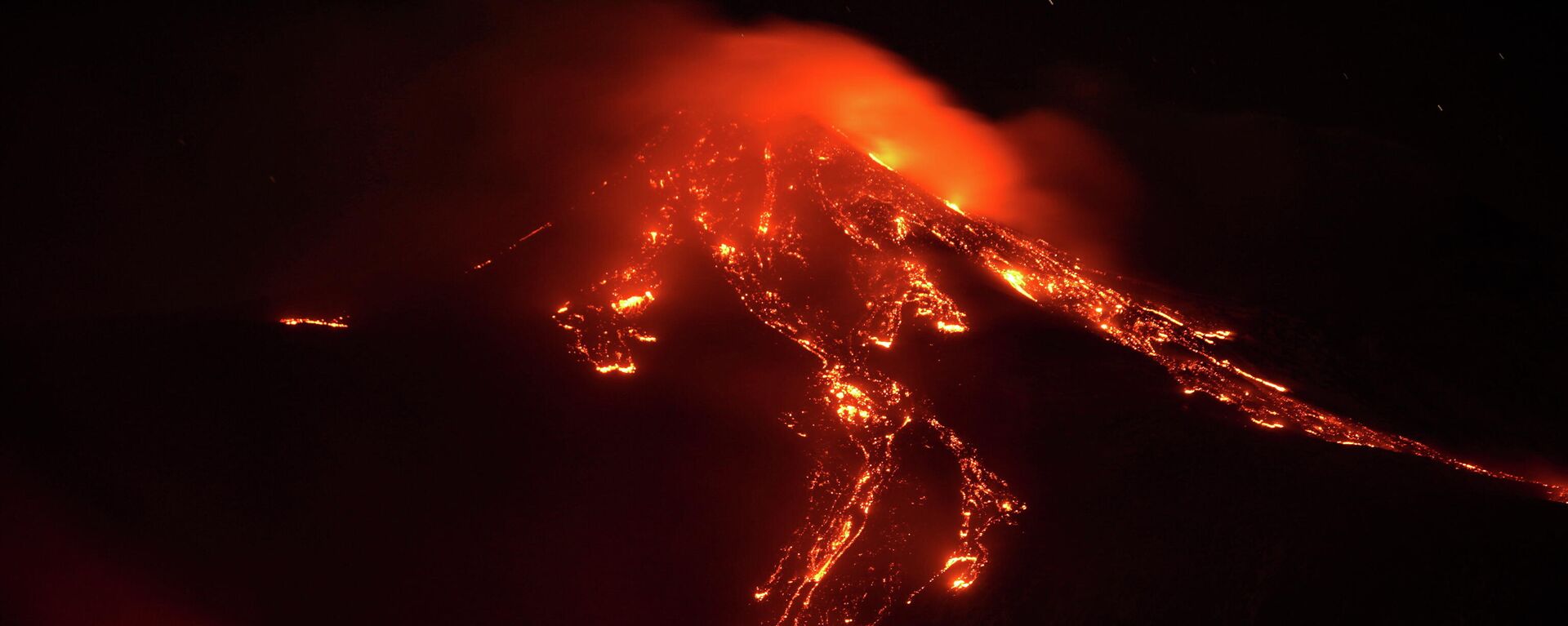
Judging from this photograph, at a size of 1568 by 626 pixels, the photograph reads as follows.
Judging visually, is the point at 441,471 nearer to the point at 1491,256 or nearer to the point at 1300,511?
the point at 1300,511

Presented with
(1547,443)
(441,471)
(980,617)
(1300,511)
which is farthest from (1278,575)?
(441,471)

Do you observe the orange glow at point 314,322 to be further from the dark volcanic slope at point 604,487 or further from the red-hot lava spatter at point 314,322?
the dark volcanic slope at point 604,487

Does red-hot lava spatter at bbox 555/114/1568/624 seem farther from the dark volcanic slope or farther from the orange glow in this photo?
the orange glow

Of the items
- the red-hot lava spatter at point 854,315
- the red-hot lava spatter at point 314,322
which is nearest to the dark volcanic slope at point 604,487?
the red-hot lava spatter at point 314,322

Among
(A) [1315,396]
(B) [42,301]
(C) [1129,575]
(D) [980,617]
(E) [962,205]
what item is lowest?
(B) [42,301]

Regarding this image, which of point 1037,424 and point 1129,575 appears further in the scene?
point 1037,424

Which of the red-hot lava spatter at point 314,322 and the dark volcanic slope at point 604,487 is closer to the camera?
the dark volcanic slope at point 604,487

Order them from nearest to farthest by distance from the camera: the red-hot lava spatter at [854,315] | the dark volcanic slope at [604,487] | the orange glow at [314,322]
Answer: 1. the dark volcanic slope at [604,487]
2. the red-hot lava spatter at [854,315]
3. the orange glow at [314,322]

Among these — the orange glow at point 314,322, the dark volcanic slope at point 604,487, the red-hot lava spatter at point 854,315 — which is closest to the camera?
the dark volcanic slope at point 604,487

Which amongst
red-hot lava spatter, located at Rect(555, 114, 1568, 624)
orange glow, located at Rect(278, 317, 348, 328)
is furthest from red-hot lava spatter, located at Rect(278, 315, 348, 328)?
red-hot lava spatter, located at Rect(555, 114, 1568, 624)
